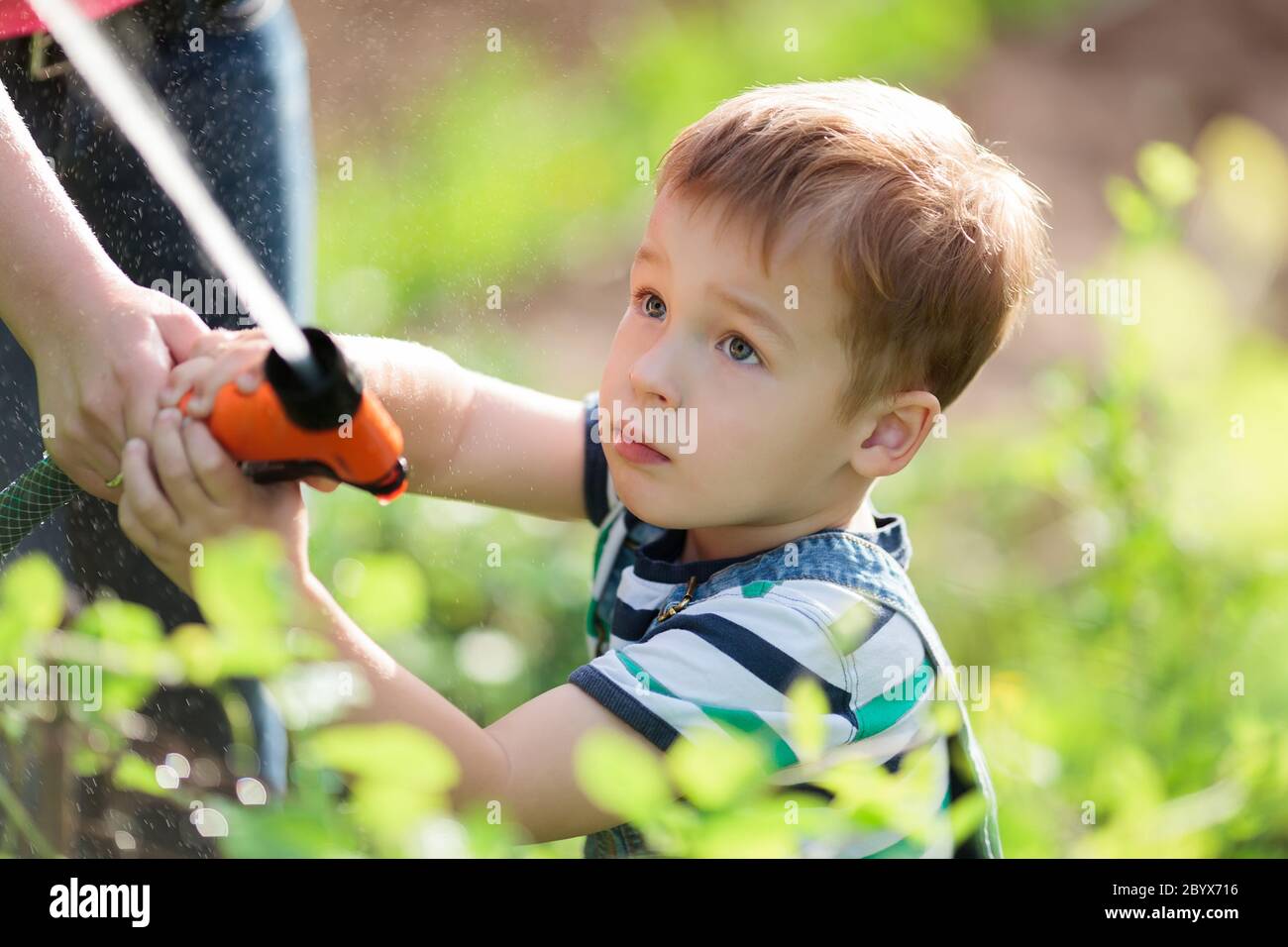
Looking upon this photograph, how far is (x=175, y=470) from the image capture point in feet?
3.14

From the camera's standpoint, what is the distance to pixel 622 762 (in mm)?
593

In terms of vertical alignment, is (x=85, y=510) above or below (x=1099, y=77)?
below

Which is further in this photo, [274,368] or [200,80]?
[200,80]

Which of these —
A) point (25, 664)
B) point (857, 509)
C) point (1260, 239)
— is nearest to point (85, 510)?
point (25, 664)

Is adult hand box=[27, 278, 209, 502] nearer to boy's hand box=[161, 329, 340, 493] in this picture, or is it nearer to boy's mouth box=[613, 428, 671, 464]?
boy's hand box=[161, 329, 340, 493]

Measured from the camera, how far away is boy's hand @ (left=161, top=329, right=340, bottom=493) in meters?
0.96

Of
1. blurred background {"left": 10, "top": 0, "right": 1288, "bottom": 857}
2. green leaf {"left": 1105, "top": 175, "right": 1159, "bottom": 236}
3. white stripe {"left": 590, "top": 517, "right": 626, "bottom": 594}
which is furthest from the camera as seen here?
green leaf {"left": 1105, "top": 175, "right": 1159, "bottom": 236}

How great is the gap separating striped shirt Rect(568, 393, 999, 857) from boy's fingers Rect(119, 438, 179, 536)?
320 millimetres

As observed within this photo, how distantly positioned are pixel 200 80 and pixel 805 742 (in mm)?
966

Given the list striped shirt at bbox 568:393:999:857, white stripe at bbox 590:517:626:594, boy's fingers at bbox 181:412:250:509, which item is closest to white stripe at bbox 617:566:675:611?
striped shirt at bbox 568:393:999:857

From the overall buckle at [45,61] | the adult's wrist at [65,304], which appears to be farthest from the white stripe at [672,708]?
the overall buckle at [45,61]
